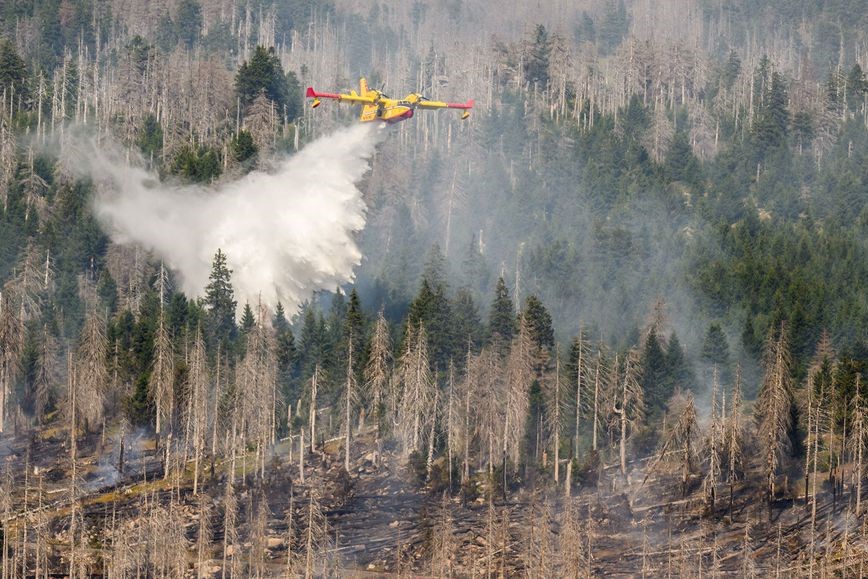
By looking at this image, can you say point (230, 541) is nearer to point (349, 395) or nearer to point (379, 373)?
point (349, 395)

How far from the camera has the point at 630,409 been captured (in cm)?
10494

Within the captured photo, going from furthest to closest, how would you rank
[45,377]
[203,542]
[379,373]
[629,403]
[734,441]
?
[45,377], [379,373], [629,403], [734,441], [203,542]

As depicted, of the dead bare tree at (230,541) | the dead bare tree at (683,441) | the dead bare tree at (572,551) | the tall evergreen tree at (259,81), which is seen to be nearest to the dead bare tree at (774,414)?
the dead bare tree at (683,441)

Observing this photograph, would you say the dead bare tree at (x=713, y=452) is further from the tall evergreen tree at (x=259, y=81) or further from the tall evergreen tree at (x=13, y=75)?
the tall evergreen tree at (x=13, y=75)

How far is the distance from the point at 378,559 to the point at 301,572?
16.8ft

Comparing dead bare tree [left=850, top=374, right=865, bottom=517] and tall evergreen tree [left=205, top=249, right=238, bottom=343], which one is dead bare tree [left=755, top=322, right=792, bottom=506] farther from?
tall evergreen tree [left=205, top=249, right=238, bottom=343]

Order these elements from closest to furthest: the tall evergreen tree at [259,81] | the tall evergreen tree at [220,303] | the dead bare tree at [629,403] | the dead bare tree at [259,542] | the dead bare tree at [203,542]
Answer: the dead bare tree at [203,542] < the dead bare tree at [259,542] < the dead bare tree at [629,403] < the tall evergreen tree at [220,303] < the tall evergreen tree at [259,81]

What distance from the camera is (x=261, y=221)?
5103 inches

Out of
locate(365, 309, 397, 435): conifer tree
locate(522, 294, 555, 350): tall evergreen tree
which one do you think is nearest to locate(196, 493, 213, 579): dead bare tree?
locate(365, 309, 397, 435): conifer tree

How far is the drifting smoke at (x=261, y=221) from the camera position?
415 ft

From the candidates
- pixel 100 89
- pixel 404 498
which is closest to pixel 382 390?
pixel 404 498

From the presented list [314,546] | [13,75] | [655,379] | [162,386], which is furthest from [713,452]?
[13,75]

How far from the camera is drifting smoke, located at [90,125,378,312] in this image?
12650cm

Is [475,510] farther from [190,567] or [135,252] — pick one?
[135,252]
